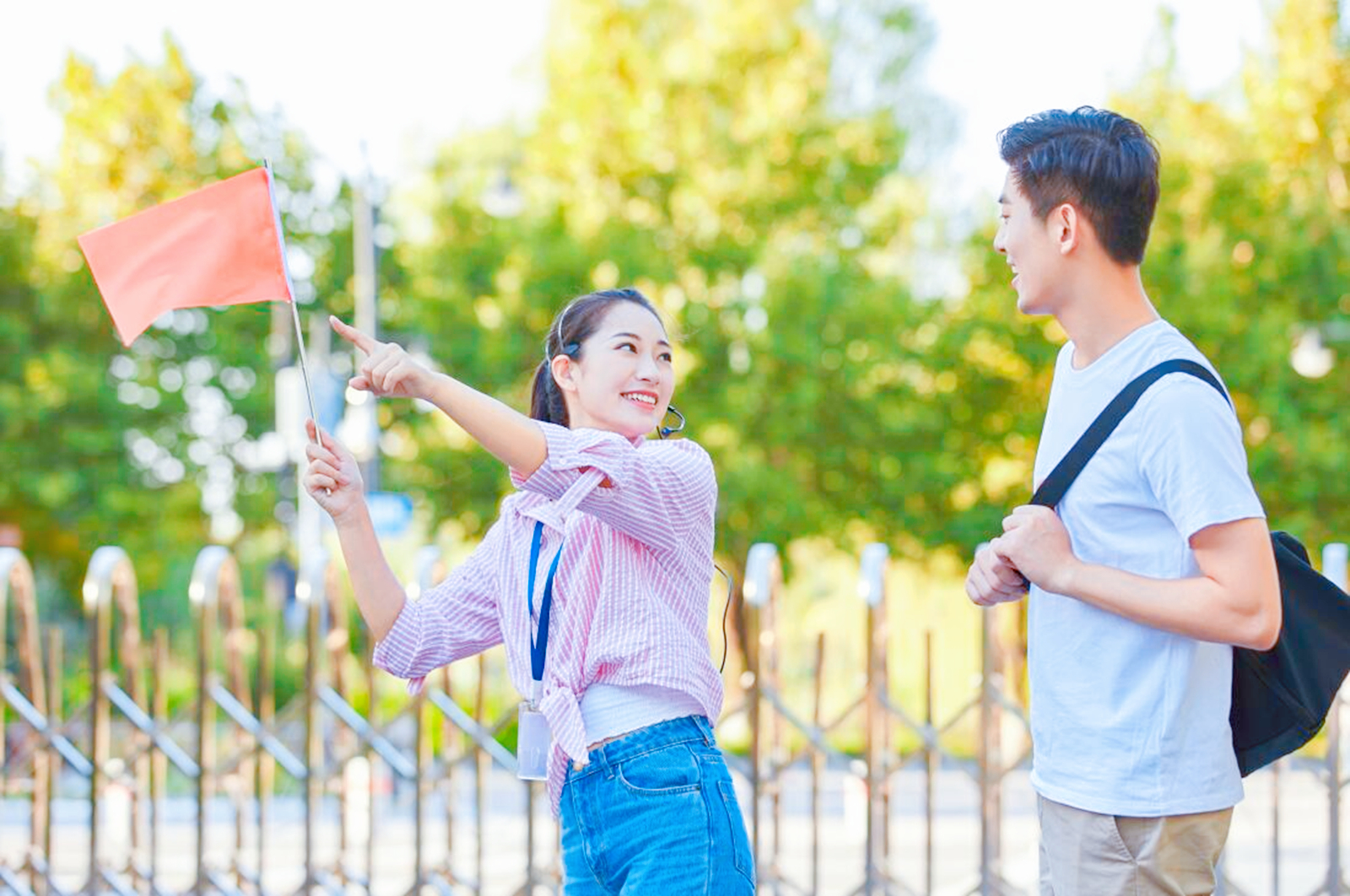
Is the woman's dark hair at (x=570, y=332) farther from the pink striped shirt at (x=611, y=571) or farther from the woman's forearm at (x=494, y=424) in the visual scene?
the woman's forearm at (x=494, y=424)

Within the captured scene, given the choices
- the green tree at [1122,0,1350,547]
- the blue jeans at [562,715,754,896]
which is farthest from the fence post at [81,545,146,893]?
the green tree at [1122,0,1350,547]

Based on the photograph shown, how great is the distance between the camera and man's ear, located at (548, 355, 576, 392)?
2680 mm

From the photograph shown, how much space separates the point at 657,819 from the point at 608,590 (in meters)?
0.34

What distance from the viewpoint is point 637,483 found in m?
2.39

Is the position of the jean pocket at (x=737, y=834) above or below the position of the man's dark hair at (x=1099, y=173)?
below

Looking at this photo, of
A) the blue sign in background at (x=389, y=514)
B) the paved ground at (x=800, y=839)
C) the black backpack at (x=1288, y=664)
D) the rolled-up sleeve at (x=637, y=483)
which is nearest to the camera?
the black backpack at (x=1288, y=664)

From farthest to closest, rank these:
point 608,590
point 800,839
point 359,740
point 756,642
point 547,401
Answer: point 800,839 < point 359,740 < point 756,642 < point 547,401 < point 608,590

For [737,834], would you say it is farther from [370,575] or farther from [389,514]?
[389,514]

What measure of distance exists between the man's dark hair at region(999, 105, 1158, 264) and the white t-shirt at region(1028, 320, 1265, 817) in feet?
0.45

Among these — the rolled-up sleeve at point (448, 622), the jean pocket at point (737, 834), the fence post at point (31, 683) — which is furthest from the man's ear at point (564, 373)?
the fence post at point (31, 683)

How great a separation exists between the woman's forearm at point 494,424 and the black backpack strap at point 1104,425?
68cm

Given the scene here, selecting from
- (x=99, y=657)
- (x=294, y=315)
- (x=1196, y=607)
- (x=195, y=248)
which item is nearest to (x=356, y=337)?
(x=294, y=315)

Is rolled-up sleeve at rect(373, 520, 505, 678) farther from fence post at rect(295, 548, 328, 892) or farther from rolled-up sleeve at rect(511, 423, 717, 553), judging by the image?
fence post at rect(295, 548, 328, 892)

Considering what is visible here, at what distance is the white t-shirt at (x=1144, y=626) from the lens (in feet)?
6.79
